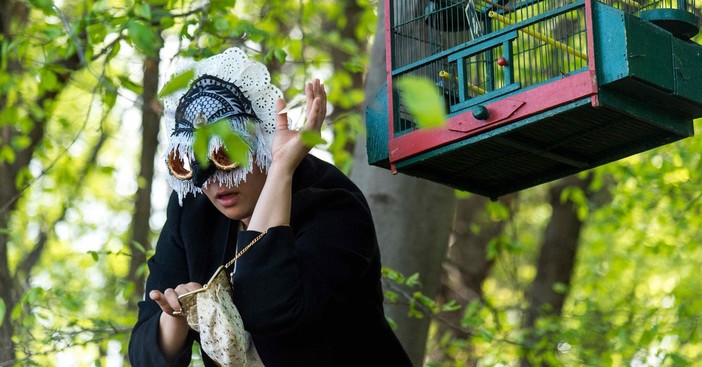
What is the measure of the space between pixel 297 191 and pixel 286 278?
41cm

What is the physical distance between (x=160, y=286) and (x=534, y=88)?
1.43 meters

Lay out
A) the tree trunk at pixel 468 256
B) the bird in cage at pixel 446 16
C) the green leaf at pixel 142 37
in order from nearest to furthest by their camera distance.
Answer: the bird in cage at pixel 446 16, the green leaf at pixel 142 37, the tree trunk at pixel 468 256

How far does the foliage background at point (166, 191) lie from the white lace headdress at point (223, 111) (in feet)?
3.20

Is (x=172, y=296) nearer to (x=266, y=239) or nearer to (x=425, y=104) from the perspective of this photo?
(x=266, y=239)

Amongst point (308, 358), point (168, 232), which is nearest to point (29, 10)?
point (168, 232)

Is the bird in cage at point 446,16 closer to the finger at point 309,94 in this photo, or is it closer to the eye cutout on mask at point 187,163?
the finger at point 309,94

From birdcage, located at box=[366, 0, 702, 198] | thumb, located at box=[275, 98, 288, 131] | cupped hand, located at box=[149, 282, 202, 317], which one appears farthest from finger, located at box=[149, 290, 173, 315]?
birdcage, located at box=[366, 0, 702, 198]

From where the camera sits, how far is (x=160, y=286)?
4203 mm

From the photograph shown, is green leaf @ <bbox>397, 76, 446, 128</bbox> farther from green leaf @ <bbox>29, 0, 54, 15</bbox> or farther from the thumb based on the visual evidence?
green leaf @ <bbox>29, 0, 54, 15</bbox>

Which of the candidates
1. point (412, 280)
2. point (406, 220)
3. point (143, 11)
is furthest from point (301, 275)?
point (143, 11)

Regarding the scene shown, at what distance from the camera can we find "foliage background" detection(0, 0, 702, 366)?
6.09 metres

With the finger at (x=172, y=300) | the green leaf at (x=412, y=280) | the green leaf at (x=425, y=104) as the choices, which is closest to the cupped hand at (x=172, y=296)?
the finger at (x=172, y=300)

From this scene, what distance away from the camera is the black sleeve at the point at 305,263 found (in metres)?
3.73

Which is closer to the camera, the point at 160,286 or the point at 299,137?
the point at 299,137
